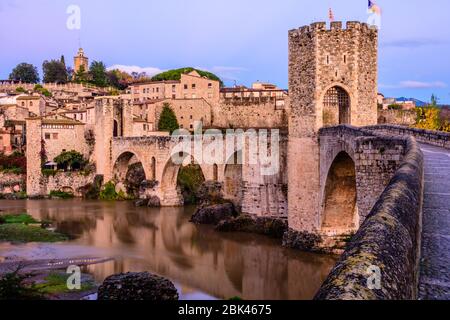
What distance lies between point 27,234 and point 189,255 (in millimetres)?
9524

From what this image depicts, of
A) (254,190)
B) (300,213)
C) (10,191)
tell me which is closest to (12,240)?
(254,190)

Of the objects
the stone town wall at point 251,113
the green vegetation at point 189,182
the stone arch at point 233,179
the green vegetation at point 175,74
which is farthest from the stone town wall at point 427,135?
the green vegetation at point 175,74

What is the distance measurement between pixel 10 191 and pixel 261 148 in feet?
96.2

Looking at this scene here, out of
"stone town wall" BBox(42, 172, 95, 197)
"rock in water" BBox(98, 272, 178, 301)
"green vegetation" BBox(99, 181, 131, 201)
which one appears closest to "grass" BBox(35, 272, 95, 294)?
"rock in water" BBox(98, 272, 178, 301)

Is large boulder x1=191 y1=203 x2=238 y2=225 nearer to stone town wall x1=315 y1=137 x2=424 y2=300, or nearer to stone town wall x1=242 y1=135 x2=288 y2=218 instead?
stone town wall x1=242 y1=135 x2=288 y2=218

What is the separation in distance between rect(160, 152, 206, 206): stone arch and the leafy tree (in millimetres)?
11075

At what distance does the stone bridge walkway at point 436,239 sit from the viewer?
3732 mm

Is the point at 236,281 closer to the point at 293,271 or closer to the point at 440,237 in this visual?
the point at 293,271

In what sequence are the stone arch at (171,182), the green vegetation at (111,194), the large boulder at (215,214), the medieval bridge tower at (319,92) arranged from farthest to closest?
the green vegetation at (111,194)
the stone arch at (171,182)
the large boulder at (215,214)
the medieval bridge tower at (319,92)

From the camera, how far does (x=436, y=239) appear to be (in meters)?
4.97

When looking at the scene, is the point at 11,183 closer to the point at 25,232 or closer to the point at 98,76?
the point at 25,232

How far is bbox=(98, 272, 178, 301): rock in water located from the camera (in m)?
15.0

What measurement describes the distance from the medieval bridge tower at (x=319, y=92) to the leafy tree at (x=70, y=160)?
104 ft

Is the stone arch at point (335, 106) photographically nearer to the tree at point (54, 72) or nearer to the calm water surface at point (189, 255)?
the calm water surface at point (189, 255)
